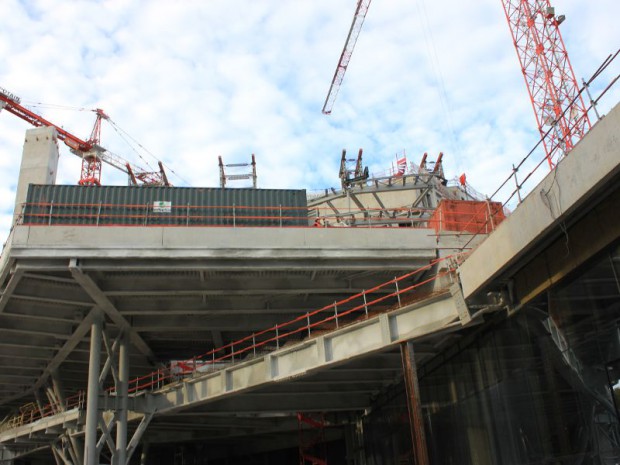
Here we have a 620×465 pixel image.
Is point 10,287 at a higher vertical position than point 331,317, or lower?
higher

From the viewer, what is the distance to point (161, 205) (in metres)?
25.1

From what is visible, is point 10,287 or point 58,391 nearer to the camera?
point 10,287

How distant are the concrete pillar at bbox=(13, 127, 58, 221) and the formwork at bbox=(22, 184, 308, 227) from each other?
1562 millimetres

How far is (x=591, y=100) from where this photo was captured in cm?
984

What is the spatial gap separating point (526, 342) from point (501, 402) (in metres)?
2.01

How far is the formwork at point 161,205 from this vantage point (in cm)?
2395

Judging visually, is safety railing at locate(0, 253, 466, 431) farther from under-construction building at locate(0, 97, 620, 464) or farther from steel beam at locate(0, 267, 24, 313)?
steel beam at locate(0, 267, 24, 313)

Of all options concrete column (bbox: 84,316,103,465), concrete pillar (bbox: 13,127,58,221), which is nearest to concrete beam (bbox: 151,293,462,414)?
concrete column (bbox: 84,316,103,465)

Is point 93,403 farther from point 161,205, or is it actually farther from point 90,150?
point 90,150

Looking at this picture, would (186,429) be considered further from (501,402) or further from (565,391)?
(565,391)

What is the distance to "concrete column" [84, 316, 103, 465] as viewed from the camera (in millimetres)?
22188

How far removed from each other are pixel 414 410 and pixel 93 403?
14099 mm

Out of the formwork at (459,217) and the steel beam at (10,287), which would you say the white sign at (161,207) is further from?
the formwork at (459,217)

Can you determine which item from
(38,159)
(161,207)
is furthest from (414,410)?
(38,159)
